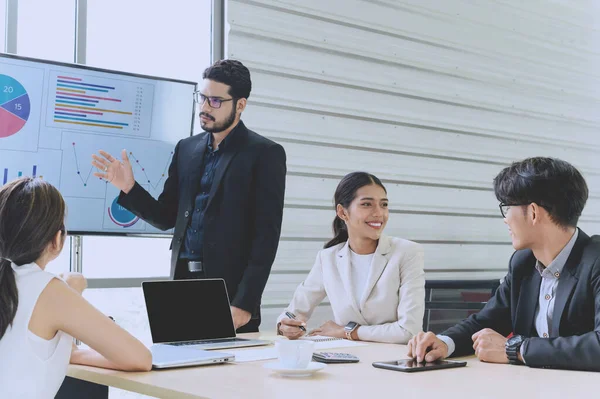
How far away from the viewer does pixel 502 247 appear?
563 centimetres

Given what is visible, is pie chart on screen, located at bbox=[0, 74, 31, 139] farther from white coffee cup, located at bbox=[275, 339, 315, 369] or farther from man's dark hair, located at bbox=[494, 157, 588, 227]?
man's dark hair, located at bbox=[494, 157, 588, 227]

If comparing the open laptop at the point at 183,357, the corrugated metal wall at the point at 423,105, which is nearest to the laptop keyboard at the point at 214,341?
the open laptop at the point at 183,357

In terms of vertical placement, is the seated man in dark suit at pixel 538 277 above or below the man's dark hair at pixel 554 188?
below

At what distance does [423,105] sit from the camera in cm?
512

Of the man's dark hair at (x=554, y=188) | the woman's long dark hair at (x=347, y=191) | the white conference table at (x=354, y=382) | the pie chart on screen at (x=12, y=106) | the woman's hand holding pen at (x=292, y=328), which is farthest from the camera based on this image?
the woman's long dark hair at (x=347, y=191)

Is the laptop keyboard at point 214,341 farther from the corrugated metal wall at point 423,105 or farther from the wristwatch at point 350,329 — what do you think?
the corrugated metal wall at point 423,105

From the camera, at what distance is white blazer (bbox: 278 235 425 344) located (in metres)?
3.02

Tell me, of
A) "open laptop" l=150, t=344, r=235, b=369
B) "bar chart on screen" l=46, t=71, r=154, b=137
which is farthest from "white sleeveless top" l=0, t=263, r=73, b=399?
"bar chart on screen" l=46, t=71, r=154, b=137

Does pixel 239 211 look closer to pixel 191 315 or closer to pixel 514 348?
pixel 191 315

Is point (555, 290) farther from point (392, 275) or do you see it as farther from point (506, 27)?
point (506, 27)

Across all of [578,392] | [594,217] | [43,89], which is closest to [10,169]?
[43,89]

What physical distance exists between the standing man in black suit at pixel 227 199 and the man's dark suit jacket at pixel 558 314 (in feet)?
3.01

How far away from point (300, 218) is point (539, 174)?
2294 millimetres

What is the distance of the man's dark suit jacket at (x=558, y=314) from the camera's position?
1968 millimetres
